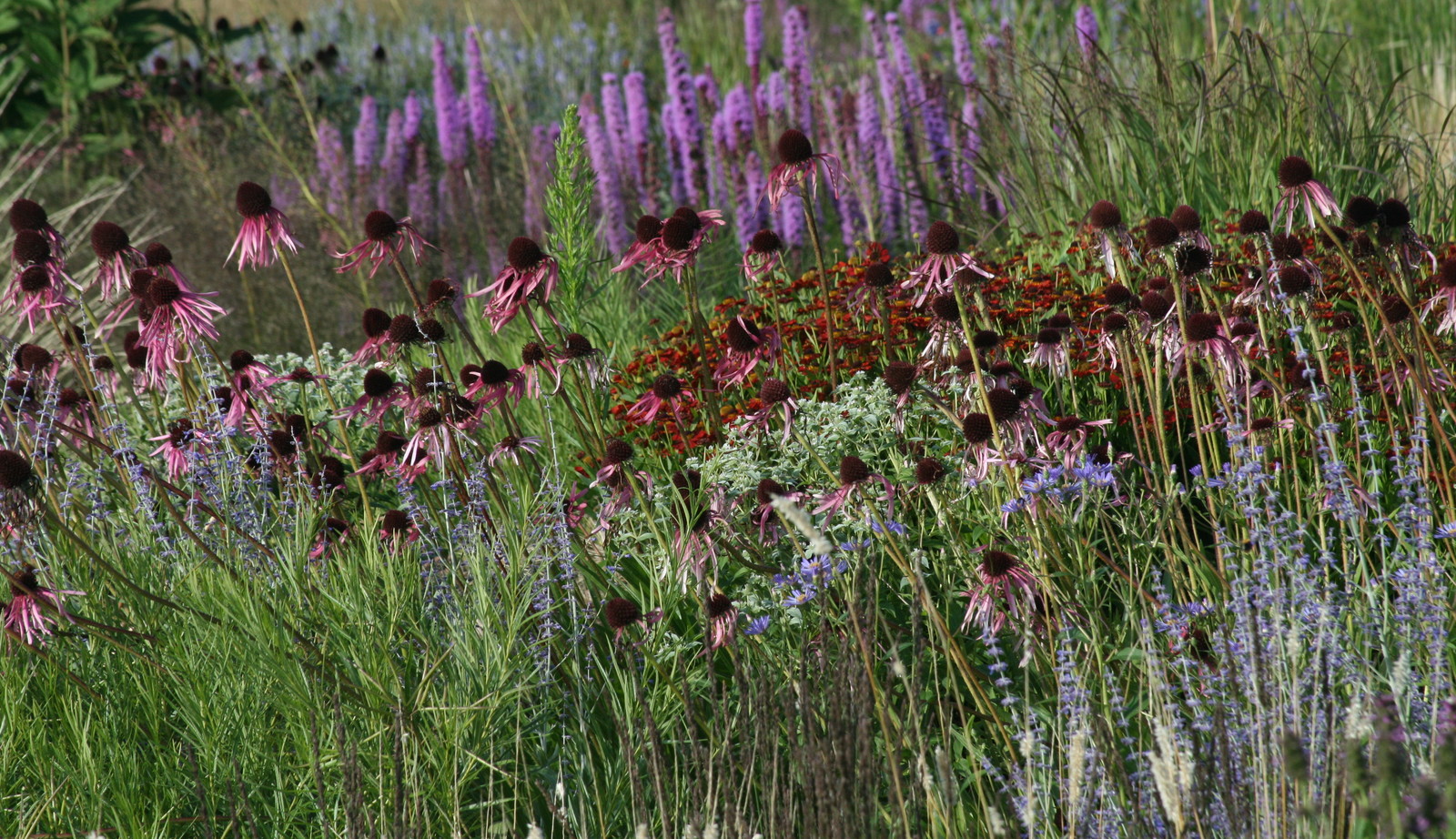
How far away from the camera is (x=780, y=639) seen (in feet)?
8.23

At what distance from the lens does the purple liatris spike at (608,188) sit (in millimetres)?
5891

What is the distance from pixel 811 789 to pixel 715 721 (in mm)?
354

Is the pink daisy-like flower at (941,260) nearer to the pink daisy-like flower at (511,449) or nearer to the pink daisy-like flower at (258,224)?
the pink daisy-like flower at (511,449)

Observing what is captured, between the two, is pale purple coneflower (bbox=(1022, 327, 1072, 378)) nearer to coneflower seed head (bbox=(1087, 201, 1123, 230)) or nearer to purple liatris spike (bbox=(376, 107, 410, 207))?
coneflower seed head (bbox=(1087, 201, 1123, 230))

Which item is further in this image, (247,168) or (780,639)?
(247,168)

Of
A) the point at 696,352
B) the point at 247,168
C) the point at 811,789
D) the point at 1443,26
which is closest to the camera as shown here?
the point at 811,789

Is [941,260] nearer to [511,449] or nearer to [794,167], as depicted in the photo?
[794,167]

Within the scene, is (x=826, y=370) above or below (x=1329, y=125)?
below

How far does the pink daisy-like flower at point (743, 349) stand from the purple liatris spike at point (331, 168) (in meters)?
4.25

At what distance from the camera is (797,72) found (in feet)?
21.2

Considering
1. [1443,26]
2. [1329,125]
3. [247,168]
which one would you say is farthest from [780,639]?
[1443,26]

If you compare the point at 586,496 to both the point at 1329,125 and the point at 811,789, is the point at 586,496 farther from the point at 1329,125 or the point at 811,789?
the point at 1329,125

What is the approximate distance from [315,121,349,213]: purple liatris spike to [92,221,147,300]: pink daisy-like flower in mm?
3790

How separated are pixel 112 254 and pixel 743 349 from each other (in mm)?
1401
